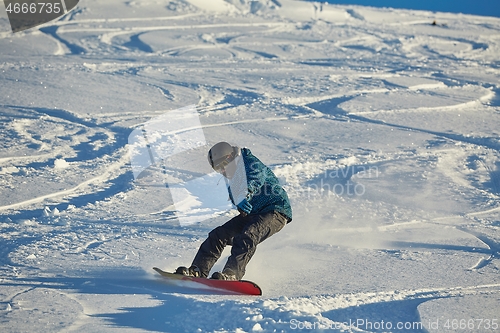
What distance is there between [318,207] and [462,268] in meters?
1.72

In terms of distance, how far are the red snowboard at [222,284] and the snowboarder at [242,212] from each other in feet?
0.16

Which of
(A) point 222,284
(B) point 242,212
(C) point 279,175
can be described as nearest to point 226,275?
(A) point 222,284

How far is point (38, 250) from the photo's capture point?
4758mm

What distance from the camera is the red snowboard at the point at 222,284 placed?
13.3 ft

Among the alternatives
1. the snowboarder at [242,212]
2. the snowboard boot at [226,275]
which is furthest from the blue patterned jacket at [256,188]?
the snowboard boot at [226,275]

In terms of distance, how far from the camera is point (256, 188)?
14.2 ft

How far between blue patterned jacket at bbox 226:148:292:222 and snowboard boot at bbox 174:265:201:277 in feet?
1.74


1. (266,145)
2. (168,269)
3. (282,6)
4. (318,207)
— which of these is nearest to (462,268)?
(318,207)

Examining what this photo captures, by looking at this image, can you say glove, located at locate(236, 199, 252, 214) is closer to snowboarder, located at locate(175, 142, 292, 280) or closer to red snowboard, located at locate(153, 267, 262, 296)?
snowboarder, located at locate(175, 142, 292, 280)

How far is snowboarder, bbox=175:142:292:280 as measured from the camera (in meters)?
4.25

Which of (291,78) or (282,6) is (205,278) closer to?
(291,78)

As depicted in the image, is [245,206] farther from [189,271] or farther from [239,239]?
[189,271]

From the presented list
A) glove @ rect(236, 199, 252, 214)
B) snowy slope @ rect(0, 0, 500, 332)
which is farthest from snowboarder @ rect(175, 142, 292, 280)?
snowy slope @ rect(0, 0, 500, 332)

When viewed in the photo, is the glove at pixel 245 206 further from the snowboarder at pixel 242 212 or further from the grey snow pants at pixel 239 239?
the grey snow pants at pixel 239 239
